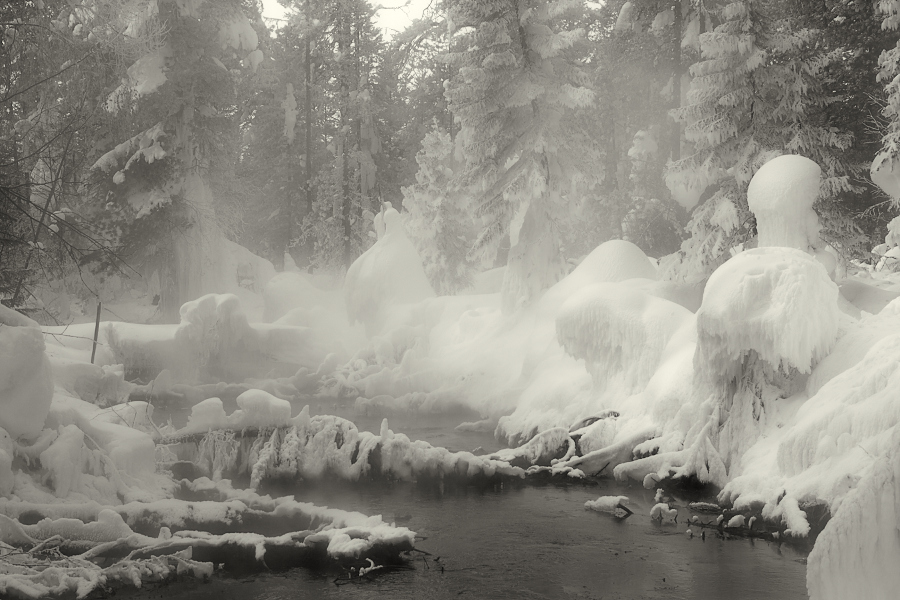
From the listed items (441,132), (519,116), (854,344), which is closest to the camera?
(854,344)

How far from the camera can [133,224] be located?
26.0 meters

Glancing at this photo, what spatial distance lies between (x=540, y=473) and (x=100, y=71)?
889 centimetres

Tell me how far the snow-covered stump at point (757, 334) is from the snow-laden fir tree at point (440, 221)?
66.9 feet

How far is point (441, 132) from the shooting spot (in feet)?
110

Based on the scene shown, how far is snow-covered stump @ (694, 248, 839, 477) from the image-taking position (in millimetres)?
11961

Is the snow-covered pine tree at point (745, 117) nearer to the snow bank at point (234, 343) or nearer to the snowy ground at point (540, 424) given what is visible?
the snowy ground at point (540, 424)

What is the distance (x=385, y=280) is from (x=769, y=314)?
17.3m

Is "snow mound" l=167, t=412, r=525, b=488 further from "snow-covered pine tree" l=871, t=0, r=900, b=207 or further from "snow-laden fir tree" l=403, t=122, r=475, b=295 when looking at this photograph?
"snow-laden fir tree" l=403, t=122, r=475, b=295

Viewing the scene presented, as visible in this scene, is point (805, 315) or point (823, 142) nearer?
point (805, 315)

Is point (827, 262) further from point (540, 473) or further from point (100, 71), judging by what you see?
point (100, 71)

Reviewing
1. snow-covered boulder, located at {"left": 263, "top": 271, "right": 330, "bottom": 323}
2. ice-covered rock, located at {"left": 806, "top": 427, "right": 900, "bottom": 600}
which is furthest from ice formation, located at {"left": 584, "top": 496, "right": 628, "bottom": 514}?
snow-covered boulder, located at {"left": 263, "top": 271, "right": 330, "bottom": 323}

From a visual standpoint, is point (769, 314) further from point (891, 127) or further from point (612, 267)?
point (891, 127)

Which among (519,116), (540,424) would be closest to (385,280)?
(519,116)

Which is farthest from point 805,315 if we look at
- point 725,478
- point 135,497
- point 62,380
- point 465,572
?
point 62,380
